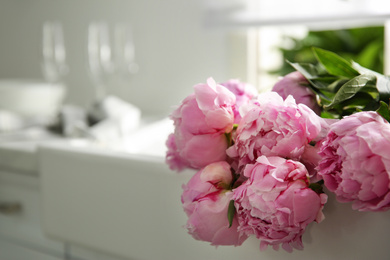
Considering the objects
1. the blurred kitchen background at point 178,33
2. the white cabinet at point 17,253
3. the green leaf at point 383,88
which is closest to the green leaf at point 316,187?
the green leaf at point 383,88

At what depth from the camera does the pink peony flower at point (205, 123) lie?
49 cm

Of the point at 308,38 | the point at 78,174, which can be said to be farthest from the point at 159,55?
the point at 308,38

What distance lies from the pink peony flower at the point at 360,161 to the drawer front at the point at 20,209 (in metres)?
0.67

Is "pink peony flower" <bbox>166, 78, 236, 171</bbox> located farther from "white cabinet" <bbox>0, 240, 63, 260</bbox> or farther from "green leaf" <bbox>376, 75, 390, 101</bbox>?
"white cabinet" <bbox>0, 240, 63, 260</bbox>

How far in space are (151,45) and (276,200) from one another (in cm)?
130

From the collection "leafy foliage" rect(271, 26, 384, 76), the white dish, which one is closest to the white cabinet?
the white dish

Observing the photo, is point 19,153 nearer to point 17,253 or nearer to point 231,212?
point 17,253

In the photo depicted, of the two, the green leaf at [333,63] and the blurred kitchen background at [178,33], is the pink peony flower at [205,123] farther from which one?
the blurred kitchen background at [178,33]

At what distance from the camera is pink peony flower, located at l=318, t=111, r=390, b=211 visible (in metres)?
0.40

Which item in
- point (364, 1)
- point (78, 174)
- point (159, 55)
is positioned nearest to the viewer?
point (78, 174)

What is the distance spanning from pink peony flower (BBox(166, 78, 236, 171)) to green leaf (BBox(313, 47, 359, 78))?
118 mm

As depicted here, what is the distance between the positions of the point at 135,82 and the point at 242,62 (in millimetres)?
370

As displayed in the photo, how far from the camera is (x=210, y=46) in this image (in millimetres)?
1557

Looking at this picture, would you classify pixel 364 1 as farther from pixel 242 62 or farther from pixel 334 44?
pixel 334 44
